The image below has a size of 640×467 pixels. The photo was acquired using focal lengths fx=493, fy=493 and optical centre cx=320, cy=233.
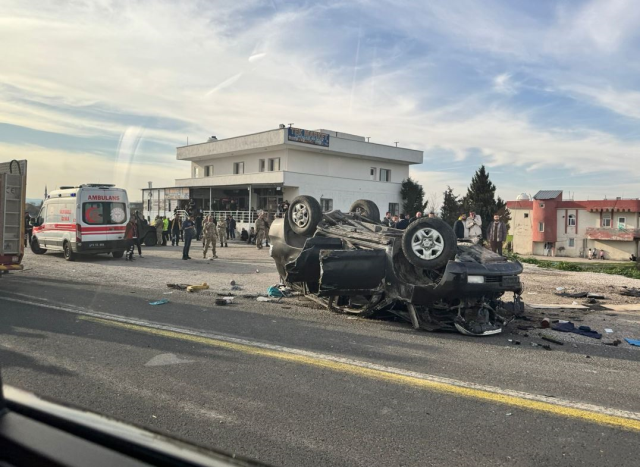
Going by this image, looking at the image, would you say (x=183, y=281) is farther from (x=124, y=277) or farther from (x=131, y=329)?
(x=131, y=329)

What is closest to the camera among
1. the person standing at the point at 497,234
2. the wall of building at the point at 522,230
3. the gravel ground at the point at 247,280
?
the gravel ground at the point at 247,280

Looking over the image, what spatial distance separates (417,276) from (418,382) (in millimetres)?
2476

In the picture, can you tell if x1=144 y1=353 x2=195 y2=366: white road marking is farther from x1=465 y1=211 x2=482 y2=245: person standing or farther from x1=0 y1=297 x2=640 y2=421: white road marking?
x1=465 y1=211 x2=482 y2=245: person standing

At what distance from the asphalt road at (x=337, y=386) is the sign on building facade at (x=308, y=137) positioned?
29.9m

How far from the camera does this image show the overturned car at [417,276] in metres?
6.48

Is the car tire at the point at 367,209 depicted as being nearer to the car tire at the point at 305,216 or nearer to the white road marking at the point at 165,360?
the car tire at the point at 305,216

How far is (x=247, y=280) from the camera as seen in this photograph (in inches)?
478

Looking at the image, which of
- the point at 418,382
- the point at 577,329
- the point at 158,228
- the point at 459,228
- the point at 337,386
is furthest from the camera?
the point at 158,228

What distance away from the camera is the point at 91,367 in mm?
4867

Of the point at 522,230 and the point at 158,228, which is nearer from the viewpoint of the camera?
the point at 158,228

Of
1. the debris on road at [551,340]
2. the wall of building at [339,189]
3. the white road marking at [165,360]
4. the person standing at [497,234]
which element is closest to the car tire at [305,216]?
the white road marking at [165,360]

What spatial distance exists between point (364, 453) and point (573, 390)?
91.9 inches

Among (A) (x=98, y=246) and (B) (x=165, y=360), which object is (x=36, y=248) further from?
(B) (x=165, y=360)

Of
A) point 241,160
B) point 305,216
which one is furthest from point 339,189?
point 305,216
